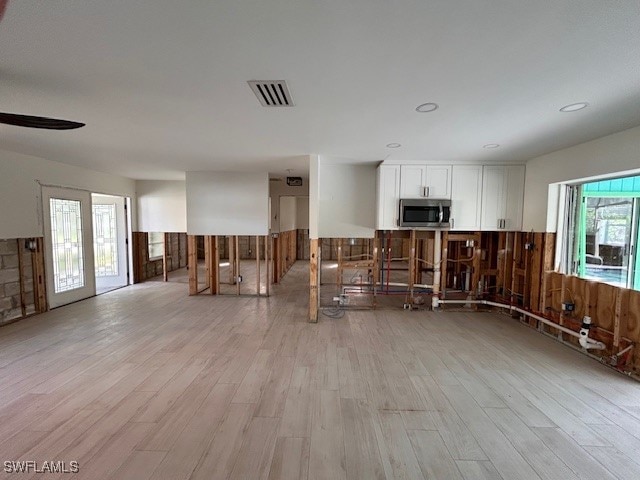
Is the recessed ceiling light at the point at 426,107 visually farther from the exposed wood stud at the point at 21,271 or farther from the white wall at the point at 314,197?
the exposed wood stud at the point at 21,271

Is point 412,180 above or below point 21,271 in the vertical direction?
above

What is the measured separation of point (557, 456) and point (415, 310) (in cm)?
311

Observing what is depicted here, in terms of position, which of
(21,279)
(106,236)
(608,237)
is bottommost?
(21,279)

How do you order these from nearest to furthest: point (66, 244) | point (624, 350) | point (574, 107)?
point (574, 107) < point (624, 350) < point (66, 244)

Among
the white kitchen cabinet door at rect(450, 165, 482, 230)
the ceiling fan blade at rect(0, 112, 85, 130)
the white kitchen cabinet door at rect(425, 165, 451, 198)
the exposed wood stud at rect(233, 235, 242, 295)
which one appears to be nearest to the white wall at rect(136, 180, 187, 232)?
the exposed wood stud at rect(233, 235, 242, 295)

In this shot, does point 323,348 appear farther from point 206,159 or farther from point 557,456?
point 206,159

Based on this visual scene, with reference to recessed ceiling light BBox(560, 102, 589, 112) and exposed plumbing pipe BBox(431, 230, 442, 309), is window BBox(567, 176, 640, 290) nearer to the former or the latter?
exposed plumbing pipe BBox(431, 230, 442, 309)

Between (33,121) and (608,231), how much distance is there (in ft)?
21.6

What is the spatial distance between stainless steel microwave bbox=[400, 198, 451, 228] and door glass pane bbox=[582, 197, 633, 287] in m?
1.83

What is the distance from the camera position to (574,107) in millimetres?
2285

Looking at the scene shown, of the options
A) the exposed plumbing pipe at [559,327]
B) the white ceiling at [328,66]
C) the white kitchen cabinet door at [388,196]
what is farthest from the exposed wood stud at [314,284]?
the exposed plumbing pipe at [559,327]

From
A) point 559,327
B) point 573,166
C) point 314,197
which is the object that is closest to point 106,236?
point 314,197

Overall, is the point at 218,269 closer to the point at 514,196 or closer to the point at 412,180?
the point at 412,180

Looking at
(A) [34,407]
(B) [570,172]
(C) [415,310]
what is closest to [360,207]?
(C) [415,310]
